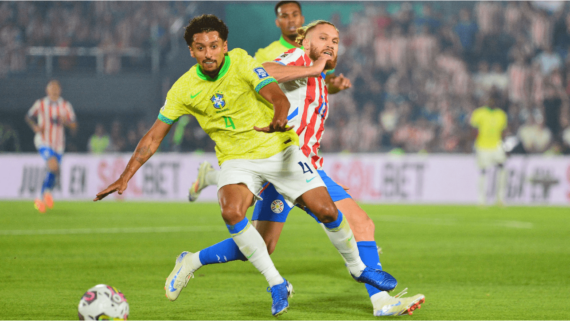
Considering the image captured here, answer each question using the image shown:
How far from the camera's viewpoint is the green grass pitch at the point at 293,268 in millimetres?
4566

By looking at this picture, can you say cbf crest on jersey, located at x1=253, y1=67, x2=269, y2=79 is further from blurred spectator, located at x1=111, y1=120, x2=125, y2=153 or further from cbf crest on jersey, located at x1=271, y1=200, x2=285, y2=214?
blurred spectator, located at x1=111, y1=120, x2=125, y2=153

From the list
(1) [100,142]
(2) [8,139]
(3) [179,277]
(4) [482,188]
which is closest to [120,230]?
(3) [179,277]

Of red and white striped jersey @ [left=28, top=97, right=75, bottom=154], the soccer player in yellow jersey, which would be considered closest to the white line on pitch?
red and white striped jersey @ [left=28, top=97, right=75, bottom=154]

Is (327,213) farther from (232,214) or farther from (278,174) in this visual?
(232,214)

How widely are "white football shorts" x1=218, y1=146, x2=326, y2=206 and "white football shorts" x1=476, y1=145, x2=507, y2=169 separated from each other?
11949 mm

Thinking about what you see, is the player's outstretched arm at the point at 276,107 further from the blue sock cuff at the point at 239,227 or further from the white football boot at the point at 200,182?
the white football boot at the point at 200,182

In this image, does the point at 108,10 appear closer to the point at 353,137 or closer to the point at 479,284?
the point at 353,137

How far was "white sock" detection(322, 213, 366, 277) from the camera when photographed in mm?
4363

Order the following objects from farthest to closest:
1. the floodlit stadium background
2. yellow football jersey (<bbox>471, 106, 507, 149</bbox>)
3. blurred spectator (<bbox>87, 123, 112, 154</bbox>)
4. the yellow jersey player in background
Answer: blurred spectator (<bbox>87, 123, 112, 154</bbox>) < the floodlit stadium background < yellow football jersey (<bbox>471, 106, 507, 149</bbox>) < the yellow jersey player in background

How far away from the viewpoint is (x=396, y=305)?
4.27 meters

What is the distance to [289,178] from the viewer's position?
4.43m

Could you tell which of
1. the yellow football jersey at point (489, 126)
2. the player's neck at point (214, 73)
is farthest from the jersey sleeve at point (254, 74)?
the yellow football jersey at point (489, 126)

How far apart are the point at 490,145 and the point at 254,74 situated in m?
12.3

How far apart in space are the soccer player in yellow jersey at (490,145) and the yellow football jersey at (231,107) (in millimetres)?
11759
